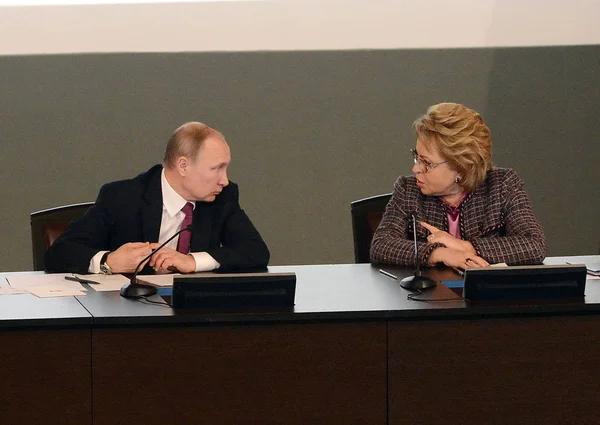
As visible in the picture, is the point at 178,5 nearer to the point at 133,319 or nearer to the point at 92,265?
the point at 92,265

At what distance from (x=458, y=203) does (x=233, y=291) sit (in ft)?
4.20

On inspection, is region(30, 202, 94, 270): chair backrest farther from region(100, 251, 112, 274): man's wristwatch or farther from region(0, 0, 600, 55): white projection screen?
region(0, 0, 600, 55): white projection screen

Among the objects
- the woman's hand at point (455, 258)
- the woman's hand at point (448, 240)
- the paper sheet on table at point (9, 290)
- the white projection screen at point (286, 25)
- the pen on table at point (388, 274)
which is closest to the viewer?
the paper sheet on table at point (9, 290)

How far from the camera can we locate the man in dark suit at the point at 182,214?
3434mm

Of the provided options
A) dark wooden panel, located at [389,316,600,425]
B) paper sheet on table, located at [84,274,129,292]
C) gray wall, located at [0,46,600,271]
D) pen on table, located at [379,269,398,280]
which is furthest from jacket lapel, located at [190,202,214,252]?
gray wall, located at [0,46,600,271]

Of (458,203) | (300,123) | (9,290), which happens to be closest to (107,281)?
(9,290)

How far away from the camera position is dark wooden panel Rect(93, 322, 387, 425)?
2.55 metres

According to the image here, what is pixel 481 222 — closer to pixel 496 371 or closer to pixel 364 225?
pixel 364 225

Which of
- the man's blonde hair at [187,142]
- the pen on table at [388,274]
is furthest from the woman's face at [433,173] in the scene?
the man's blonde hair at [187,142]

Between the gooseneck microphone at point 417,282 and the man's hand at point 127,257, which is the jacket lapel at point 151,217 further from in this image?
the gooseneck microphone at point 417,282

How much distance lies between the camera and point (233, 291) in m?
2.69

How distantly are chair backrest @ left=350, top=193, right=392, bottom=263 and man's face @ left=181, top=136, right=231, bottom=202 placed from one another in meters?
0.51

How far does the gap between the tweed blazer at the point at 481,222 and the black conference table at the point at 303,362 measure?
682mm

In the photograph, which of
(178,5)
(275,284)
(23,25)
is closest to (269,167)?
(178,5)
